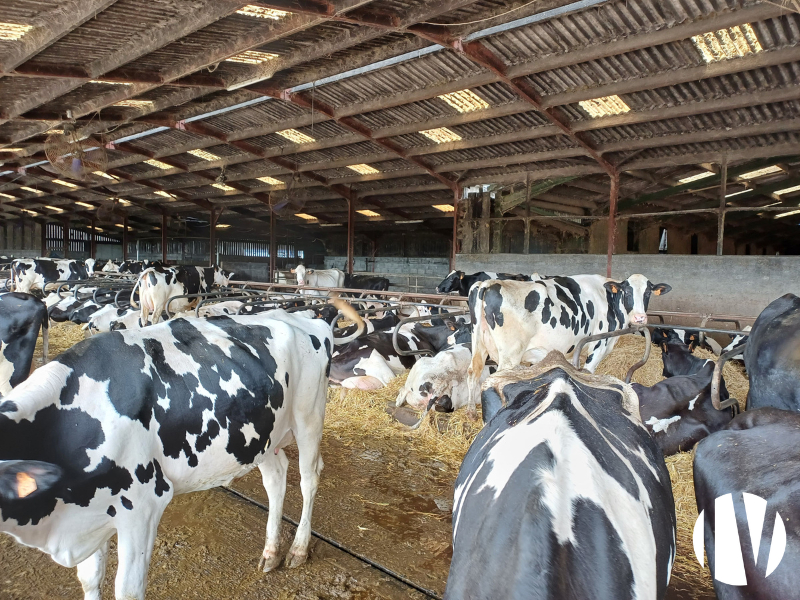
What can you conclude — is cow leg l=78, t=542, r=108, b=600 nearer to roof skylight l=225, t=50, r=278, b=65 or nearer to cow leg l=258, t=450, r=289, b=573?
cow leg l=258, t=450, r=289, b=573

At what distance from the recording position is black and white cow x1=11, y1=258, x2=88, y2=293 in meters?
15.9

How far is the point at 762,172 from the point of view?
13.6m

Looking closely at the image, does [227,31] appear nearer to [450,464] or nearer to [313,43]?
[313,43]

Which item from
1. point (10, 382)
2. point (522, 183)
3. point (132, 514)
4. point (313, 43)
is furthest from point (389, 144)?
point (132, 514)

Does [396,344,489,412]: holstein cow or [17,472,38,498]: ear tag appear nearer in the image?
[17,472,38,498]: ear tag

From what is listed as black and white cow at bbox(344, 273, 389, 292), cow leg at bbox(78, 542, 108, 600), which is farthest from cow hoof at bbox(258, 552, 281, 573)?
black and white cow at bbox(344, 273, 389, 292)

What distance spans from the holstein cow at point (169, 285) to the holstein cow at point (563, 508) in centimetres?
940

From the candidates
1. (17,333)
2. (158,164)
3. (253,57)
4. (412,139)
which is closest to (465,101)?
(412,139)

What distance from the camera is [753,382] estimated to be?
4.02 metres

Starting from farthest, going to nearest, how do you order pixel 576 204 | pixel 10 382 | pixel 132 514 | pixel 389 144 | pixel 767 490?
pixel 576 204 → pixel 389 144 → pixel 10 382 → pixel 132 514 → pixel 767 490

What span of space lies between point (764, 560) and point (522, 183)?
1351 cm

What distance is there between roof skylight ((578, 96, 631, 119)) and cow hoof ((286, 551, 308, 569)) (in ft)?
28.7

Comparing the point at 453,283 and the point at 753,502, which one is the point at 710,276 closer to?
the point at 453,283

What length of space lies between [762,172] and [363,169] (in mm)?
10199
